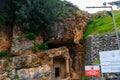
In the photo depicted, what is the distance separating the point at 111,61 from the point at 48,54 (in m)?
9.78

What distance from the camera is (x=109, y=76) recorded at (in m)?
18.3

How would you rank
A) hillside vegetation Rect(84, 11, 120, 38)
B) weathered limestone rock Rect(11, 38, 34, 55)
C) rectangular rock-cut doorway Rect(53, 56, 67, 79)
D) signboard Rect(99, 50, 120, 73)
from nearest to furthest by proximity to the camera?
signboard Rect(99, 50, 120, 73) → weathered limestone rock Rect(11, 38, 34, 55) → hillside vegetation Rect(84, 11, 120, 38) → rectangular rock-cut doorway Rect(53, 56, 67, 79)

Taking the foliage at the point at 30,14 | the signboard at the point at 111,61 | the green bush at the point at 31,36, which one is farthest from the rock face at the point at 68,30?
the signboard at the point at 111,61

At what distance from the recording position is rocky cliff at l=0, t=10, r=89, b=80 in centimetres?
2086

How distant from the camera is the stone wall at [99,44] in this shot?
21.4m

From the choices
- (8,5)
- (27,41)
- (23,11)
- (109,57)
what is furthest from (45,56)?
(109,57)

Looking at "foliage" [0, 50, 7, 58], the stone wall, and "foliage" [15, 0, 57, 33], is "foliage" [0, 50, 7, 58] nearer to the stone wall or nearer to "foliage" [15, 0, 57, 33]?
"foliage" [15, 0, 57, 33]

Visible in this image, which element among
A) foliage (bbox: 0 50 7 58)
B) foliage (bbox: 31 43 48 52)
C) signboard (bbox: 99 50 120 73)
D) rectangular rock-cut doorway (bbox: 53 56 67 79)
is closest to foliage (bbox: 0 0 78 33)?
foliage (bbox: 31 43 48 52)

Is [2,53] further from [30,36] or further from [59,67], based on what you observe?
[59,67]

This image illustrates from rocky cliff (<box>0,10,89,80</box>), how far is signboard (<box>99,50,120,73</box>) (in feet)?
26.9

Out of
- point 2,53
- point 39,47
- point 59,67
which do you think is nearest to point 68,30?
point 39,47

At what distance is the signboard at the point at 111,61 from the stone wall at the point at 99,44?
24.8ft

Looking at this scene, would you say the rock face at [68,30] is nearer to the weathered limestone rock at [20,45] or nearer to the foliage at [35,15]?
the foliage at [35,15]

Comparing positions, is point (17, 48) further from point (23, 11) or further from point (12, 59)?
point (23, 11)
